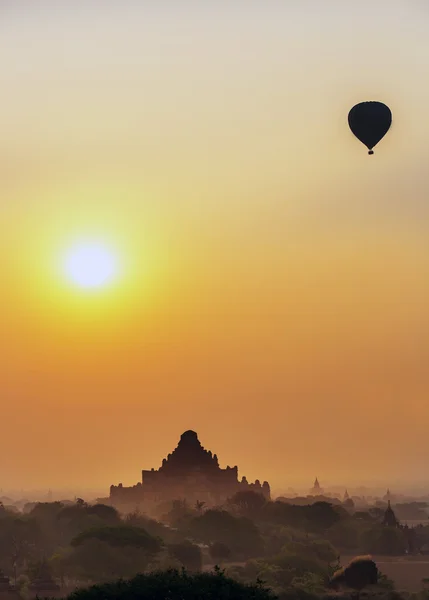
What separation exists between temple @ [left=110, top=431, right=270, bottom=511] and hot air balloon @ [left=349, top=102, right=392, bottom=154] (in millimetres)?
112988

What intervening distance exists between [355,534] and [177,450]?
50.9 m

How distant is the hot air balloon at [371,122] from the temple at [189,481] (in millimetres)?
112988

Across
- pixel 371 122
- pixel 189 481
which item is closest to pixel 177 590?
pixel 371 122

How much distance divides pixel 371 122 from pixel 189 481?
116 metres

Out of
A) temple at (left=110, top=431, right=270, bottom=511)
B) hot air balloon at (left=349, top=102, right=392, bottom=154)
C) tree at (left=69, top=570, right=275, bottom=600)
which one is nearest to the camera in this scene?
tree at (left=69, top=570, right=275, bottom=600)

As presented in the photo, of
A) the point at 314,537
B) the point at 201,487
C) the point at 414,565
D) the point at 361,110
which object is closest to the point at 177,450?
the point at 201,487

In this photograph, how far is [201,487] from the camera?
181250 mm

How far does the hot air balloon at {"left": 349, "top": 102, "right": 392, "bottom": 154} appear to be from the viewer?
243 ft

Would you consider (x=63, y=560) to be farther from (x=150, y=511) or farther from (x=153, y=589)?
(x=150, y=511)

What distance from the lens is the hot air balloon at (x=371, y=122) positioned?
7394cm

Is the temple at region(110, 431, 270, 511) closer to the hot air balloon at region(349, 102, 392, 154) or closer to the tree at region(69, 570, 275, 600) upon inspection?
the hot air balloon at region(349, 102, 392, 154)

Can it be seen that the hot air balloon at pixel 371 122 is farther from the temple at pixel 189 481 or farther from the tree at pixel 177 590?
the temple at pixel 189 481

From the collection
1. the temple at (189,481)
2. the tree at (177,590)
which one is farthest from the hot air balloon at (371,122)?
the temple at (189,481)

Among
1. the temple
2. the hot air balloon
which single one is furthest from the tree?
the temple
